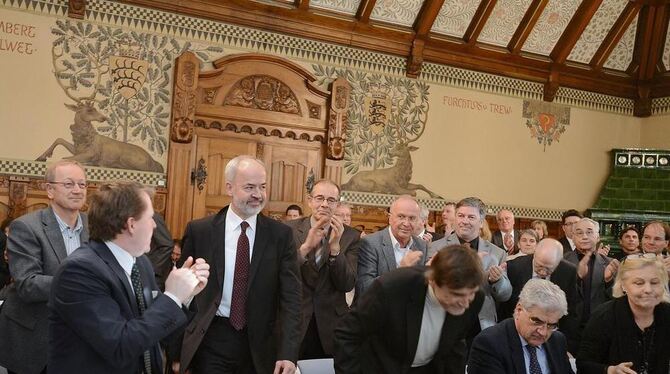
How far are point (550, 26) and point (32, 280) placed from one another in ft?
28.8

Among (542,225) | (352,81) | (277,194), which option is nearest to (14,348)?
(277,194)

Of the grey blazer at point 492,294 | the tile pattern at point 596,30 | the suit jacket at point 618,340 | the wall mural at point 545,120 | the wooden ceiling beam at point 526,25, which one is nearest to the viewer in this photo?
the suit jacket at point 618,340

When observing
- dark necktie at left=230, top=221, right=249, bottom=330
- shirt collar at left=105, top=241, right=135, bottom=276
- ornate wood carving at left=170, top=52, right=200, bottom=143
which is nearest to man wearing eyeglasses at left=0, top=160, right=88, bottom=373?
dark necktie at left=230, top=221, right=249, bottom=330

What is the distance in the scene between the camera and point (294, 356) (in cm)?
345

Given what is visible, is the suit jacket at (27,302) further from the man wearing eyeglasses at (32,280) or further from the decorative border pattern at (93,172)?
the decorative border pattern at (93,172)

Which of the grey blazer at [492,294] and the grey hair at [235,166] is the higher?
the grey hair at [235,166]

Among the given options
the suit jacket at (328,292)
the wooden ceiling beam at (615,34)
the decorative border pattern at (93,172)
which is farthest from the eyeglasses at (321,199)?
the wooden ceiling beam at (615,34)

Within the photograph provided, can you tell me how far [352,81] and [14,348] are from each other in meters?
6.40

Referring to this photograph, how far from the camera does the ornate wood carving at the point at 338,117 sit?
912cm

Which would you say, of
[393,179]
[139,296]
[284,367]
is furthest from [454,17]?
[139,296]

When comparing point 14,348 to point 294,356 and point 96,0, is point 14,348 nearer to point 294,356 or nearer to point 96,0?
point 294,356

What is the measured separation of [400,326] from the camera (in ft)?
9.96

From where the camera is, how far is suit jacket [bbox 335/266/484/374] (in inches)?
119

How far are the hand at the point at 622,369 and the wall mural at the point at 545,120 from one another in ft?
24.0
